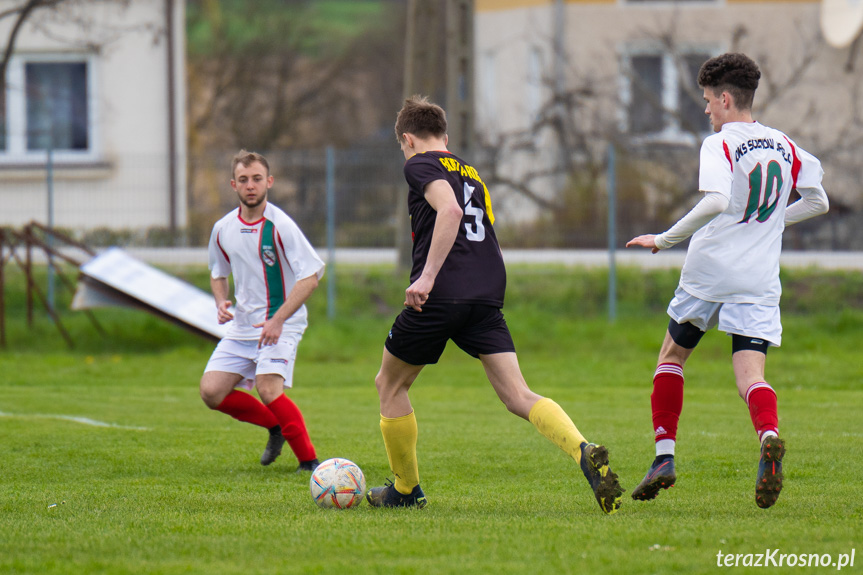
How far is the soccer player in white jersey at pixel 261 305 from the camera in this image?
286 inches

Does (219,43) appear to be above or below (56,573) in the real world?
above

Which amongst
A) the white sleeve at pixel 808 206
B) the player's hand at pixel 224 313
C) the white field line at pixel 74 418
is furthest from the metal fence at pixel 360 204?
the white sleeve at pixel 808 206

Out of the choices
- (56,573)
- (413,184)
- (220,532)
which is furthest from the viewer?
(413,184)

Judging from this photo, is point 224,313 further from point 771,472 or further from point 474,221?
point 771,472

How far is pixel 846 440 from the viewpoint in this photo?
26.3 ft

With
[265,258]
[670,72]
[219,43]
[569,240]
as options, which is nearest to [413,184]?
[265,258]

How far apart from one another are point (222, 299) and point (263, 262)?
0.44m

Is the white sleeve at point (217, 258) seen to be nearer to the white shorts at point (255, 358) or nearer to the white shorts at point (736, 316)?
the white shorts at point (255, 358)

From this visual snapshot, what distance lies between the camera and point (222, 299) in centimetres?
759

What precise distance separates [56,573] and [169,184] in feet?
41.2

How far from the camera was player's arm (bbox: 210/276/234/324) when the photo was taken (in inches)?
292

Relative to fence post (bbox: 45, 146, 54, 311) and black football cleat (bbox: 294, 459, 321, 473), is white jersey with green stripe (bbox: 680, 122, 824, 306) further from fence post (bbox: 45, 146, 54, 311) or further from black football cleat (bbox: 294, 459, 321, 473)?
fence post (bbox: 45, 146, 54, 311)

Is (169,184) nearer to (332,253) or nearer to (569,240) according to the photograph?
(332,253)

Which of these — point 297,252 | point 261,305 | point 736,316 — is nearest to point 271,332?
point 261,305
